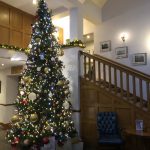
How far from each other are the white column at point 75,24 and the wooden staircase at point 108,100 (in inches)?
35.6

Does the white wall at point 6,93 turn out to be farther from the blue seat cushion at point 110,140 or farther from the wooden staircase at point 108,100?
the blue seat cushion at point 110,140

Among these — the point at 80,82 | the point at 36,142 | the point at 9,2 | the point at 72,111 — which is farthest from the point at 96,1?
the point at 36,142

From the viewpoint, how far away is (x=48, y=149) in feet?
13.6

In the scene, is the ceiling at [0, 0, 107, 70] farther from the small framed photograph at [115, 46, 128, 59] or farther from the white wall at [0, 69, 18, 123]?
the small framed photograph at [115, 46, 128, 59]

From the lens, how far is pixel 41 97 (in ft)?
14.4

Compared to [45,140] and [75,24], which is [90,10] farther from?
[45,140]

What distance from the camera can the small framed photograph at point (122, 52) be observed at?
22.7ft

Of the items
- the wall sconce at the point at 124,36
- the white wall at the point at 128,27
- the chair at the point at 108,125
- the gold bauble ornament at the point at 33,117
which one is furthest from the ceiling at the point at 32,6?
the chair at the point at 108,125

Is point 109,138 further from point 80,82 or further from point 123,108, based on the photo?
point 80,82

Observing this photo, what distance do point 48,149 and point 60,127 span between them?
551mm

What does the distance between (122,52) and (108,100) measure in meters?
2.63

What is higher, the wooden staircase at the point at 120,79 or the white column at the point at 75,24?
the white column at the point at 75,24

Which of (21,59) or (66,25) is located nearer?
(21,59)

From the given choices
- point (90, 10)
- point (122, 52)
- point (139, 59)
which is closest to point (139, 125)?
point (139, 59)
